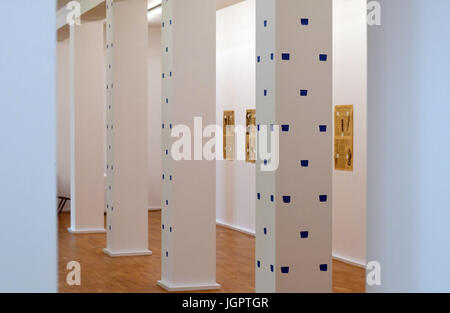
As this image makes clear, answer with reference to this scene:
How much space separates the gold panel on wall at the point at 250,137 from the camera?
1105 centimetres

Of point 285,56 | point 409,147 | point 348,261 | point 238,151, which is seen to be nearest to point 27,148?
point 409,147

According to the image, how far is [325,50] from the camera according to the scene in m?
4.73

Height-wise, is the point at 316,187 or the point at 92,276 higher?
the point at 316,187

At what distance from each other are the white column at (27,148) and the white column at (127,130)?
742cm

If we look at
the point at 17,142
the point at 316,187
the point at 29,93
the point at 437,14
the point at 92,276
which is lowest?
the point at 92,276

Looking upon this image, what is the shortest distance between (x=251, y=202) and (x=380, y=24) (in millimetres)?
7884

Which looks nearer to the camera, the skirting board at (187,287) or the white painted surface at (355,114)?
the skirting board at (187,287)

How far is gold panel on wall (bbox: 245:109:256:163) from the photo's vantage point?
1105 centimetres

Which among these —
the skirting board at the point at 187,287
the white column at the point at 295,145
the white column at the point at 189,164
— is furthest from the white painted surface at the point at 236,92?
the white column at the point at 295,145

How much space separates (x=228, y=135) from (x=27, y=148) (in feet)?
33.4

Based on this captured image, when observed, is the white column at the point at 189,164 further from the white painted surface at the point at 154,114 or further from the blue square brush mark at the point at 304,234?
the white painted surface at the point at 154,114

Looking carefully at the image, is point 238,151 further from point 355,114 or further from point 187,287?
point 187,287
